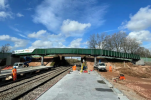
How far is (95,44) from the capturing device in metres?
61.0

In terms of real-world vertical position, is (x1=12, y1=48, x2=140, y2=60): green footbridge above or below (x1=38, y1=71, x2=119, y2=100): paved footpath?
above

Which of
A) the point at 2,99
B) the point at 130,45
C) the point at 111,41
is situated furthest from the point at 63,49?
the point at 130,45

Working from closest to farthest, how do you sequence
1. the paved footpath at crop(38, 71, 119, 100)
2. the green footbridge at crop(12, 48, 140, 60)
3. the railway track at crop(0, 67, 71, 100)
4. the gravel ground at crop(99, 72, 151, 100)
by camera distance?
the paved footpath at crop(38, 71, 119, 100) → the railway track at crop(0, 67, 71, 100) → the gravel ground at crop(99, 72, 151, 100) → the green footbridge at crop(12, 48, 140, 60)

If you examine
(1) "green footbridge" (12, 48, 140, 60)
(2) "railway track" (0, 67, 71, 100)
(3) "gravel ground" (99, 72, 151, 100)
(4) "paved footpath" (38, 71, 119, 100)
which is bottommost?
(3) "gravel ground" (99, 72, 151, 100)

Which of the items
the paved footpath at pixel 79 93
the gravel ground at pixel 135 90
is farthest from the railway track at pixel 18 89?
the gravel ground at pixel 135 90

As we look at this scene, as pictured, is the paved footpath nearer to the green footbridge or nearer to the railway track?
the railway track

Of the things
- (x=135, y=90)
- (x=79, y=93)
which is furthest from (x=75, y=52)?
(x=79, y=93)

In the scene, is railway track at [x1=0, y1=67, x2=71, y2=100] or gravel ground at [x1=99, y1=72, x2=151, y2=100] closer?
railway track at [x1=0, y1=67, x2=71, y2=100]

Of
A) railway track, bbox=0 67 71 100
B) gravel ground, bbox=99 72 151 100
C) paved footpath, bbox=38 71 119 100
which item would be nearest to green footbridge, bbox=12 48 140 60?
gravel ground, bbox=99 72 151 100

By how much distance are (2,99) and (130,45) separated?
2441 inches

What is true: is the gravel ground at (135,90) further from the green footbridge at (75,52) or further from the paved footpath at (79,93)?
the green footbridge at (75,52)

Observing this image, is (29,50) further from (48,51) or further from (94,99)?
(94,99)

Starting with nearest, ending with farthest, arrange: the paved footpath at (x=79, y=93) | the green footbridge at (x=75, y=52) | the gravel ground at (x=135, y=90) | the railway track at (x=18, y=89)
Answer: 1. the paved footpath at (x=79, y=93)
2. the railway track at (x=18, y=89)
3. the gravel ground at (x=135, y=90)
4. the green footbridge at (x=75, y=52)

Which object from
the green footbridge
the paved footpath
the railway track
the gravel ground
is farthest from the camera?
the green footbridge
